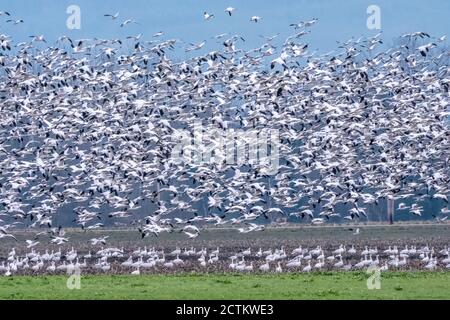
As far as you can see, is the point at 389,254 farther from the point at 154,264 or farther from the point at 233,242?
the point at 233,242

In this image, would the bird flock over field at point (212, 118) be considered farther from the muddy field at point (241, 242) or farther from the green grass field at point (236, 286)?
the green grass field at point (236, 286)

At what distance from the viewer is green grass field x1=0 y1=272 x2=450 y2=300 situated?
3631 centimetres

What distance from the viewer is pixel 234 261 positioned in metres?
50.2

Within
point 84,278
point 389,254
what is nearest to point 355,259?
point 389,254

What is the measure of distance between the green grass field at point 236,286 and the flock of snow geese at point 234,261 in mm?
2317

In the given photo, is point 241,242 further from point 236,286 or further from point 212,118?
point 236,286

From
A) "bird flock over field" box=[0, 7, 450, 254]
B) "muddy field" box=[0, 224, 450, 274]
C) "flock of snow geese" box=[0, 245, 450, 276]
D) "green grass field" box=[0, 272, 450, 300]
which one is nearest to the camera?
"green grass field" box=[0, 272, 450, 300]

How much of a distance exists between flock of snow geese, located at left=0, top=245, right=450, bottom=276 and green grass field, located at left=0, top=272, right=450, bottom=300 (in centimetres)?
232

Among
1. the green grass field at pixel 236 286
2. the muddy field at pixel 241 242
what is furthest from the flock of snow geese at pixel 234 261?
the green grass field at pixel 236 286

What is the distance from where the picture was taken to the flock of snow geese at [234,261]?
4622 cm

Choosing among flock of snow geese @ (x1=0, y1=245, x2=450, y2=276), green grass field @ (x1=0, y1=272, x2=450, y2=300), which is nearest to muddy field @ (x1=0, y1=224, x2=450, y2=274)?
flock of snow geese @ (x1=0, y1=245, x2=450, y2=276)

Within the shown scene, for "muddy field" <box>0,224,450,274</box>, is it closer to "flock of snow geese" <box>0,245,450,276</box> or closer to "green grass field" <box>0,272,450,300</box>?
"flock of snow geese" <box>0,245,450,276</box>
